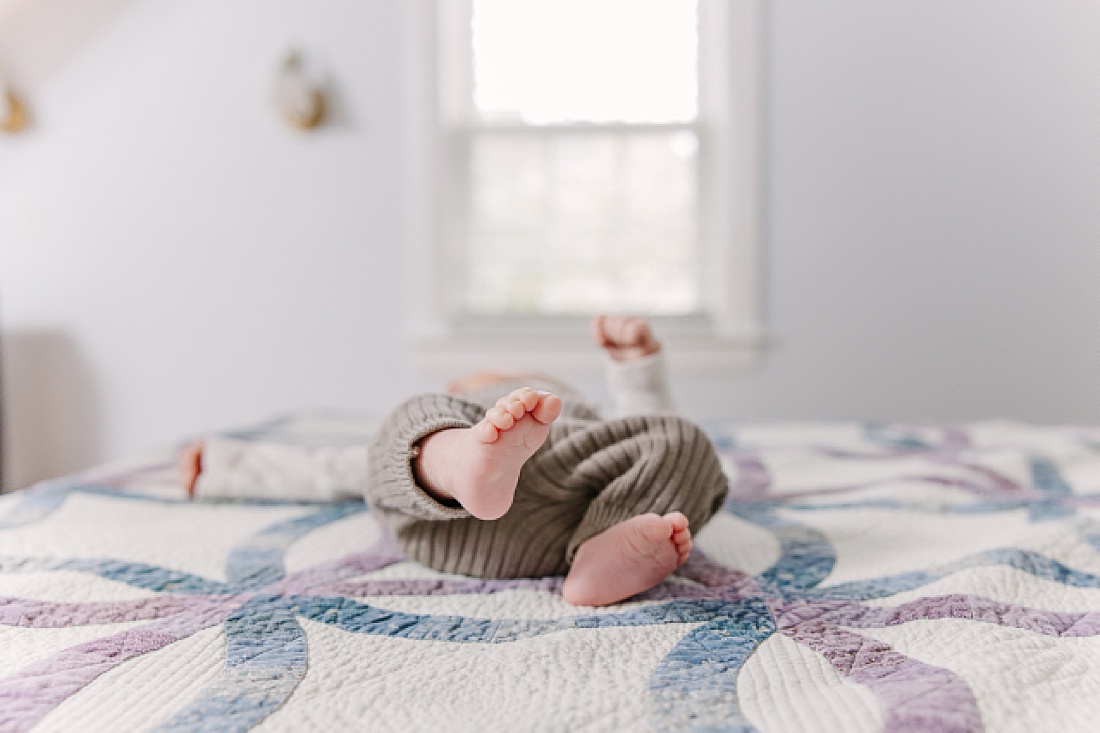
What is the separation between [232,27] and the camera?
2596 mm

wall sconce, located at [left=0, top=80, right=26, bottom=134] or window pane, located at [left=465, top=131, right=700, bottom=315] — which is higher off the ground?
wall sconce, located at [left=0, top=80, right=26, bottom=134]

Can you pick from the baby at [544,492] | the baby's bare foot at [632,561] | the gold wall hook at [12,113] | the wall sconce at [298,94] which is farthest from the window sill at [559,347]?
the baby's bare foot at [632,561]

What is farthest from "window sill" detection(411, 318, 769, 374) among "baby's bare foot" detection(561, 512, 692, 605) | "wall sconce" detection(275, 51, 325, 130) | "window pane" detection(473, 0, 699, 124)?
"baby's bare foot" detection(561, 512, 692, 605)

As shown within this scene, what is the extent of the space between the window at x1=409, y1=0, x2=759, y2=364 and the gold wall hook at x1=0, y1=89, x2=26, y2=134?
129 centimetres

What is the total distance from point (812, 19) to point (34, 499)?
2307mm

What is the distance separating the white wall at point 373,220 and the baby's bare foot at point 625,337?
1411mm

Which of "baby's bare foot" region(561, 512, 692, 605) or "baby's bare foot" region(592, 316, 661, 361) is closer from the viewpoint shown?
"baby's bare foot" region(561, 512, 692, 605)

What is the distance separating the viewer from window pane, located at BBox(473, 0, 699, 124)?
2.50 m

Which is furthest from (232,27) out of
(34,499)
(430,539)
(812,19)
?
(430,539)

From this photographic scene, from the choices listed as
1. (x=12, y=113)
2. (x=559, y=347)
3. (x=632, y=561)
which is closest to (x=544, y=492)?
(x=632, y=561)

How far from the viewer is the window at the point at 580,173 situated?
8.19 ft

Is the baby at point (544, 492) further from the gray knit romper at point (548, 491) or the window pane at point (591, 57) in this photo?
the window pane at point (591, 57)

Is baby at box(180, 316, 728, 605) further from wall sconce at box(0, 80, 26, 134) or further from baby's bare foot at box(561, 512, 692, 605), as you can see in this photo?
wall sconce at box(0, 80, 26, 134)

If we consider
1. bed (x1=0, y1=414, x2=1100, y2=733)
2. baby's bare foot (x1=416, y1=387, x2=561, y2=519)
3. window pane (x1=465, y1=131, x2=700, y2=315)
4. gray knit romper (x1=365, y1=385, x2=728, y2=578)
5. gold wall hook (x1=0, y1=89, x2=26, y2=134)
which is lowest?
bed (x1=0, y1=414, x2=1100, y2=733)
